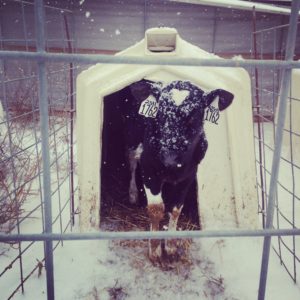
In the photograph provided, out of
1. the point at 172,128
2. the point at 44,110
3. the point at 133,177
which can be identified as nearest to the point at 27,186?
the point at 133,177

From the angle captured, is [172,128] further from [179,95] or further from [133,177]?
[133,177]

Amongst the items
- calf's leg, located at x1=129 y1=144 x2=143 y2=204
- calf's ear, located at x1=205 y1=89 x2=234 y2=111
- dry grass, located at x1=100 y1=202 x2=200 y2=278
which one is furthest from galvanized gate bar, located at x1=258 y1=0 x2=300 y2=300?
calf's leg, located at x1=129 y1=144 x2=143 y2=204

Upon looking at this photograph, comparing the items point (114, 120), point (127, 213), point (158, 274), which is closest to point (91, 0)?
point (114, 120)

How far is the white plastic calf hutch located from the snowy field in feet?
0.76

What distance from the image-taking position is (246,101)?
300 centimetres

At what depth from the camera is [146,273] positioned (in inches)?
104

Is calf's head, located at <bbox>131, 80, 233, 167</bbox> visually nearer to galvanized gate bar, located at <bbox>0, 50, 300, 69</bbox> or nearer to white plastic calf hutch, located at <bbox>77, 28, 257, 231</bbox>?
white plastic calf hutch, located at <bbox>77, 28, 257, 231</bbox>

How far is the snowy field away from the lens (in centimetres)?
243

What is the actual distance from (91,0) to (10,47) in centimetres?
203

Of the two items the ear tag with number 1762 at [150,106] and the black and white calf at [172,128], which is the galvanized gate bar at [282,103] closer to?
the black and white calf at [172,128]

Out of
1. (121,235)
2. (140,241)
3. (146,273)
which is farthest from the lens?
(140,241)

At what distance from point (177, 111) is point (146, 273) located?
3.95ft

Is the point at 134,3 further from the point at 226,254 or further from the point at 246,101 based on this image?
the point at 226,254

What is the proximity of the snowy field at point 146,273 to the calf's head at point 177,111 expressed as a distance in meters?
0.84
